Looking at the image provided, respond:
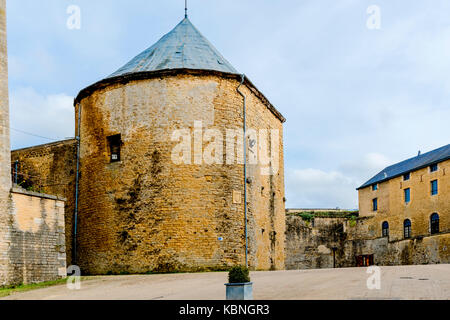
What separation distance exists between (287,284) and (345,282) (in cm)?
147

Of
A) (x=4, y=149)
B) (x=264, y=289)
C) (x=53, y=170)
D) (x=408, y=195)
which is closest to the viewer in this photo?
(x=264, y=289)

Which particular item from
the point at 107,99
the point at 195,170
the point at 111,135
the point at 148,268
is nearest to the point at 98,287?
the point at 148,268

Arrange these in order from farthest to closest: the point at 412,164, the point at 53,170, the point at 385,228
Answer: the point at 385,228, the point at 412,164, the point at 53,170

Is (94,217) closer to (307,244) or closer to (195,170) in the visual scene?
(195,170)

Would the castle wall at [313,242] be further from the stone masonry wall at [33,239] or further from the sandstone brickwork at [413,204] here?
the stone masonry wall at [33,239]

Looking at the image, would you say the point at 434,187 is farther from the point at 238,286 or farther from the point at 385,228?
the point at 238,286

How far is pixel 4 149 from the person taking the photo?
18.2m

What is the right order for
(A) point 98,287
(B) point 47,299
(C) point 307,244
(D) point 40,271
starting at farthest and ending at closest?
(C) point 307,244
(D) point 40,271
(A) point 98,287
(B) point 47,299

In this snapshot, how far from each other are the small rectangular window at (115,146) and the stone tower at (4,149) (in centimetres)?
539

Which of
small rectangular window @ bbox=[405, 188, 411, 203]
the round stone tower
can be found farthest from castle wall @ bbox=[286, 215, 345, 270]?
the round stone tower

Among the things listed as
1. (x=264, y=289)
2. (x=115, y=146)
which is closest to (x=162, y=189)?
(x=115, y=146)

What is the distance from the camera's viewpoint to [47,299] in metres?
13.7

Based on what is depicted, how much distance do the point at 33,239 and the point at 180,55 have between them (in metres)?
10.3

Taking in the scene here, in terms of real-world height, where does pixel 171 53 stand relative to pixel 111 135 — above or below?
above
